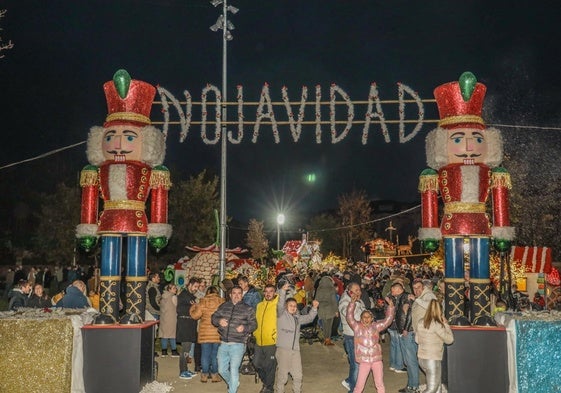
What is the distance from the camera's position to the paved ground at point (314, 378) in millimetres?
9383

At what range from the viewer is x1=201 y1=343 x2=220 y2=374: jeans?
985 centimetres

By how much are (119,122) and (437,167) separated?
559 cm

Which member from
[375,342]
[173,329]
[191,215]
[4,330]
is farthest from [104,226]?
[191,215]

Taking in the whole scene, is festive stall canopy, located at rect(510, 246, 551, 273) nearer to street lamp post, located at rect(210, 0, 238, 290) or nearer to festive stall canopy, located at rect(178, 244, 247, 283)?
festive stall canopy, located at rect(178, 244, 247, 283)

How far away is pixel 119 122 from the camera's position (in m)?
9.73

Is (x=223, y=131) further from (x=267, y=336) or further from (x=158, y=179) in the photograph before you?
(x=267, y=336)

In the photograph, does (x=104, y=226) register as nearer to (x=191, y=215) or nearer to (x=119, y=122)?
(x=119, y=122)

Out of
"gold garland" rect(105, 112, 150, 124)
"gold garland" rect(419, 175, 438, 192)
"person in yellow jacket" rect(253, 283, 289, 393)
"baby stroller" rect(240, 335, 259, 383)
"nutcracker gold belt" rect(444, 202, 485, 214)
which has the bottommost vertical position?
"baby stroller" rect(240, 335, 259, 383)

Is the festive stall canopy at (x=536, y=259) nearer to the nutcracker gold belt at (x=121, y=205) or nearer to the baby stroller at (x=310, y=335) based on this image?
the baby stroller at (x=310, y=335)

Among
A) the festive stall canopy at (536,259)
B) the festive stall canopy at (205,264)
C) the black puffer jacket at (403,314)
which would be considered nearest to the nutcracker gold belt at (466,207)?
the black puffer jacket at (403,314)

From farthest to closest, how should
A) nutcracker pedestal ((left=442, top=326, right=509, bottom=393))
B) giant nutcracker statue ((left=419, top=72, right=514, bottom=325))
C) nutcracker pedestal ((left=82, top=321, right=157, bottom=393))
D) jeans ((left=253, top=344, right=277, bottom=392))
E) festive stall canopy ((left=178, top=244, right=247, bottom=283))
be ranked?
festive stall canopy ((left=178, top=244, right=247, bottom=283)) < giant nutcracker statue ((left=419, top=72, right=514, bottom=325)) < jeans ((left=253, top=344, right=277, bottom=392)) < nutcracker pedestal ((left=82, top=321, right=157, bottom=393)) < nutcracker pedestal ((left=442, top=326, right=509, bottom=393))

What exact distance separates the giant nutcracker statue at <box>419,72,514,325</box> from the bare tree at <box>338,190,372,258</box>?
55166 mm

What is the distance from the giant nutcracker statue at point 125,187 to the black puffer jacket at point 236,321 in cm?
200

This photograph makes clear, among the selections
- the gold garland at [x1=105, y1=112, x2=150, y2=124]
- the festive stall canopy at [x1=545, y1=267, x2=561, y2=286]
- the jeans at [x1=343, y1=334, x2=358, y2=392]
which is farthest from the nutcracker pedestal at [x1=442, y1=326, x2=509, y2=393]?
the festive stall canopy at [x1=545, y1=267, x2=561, y2=286]
